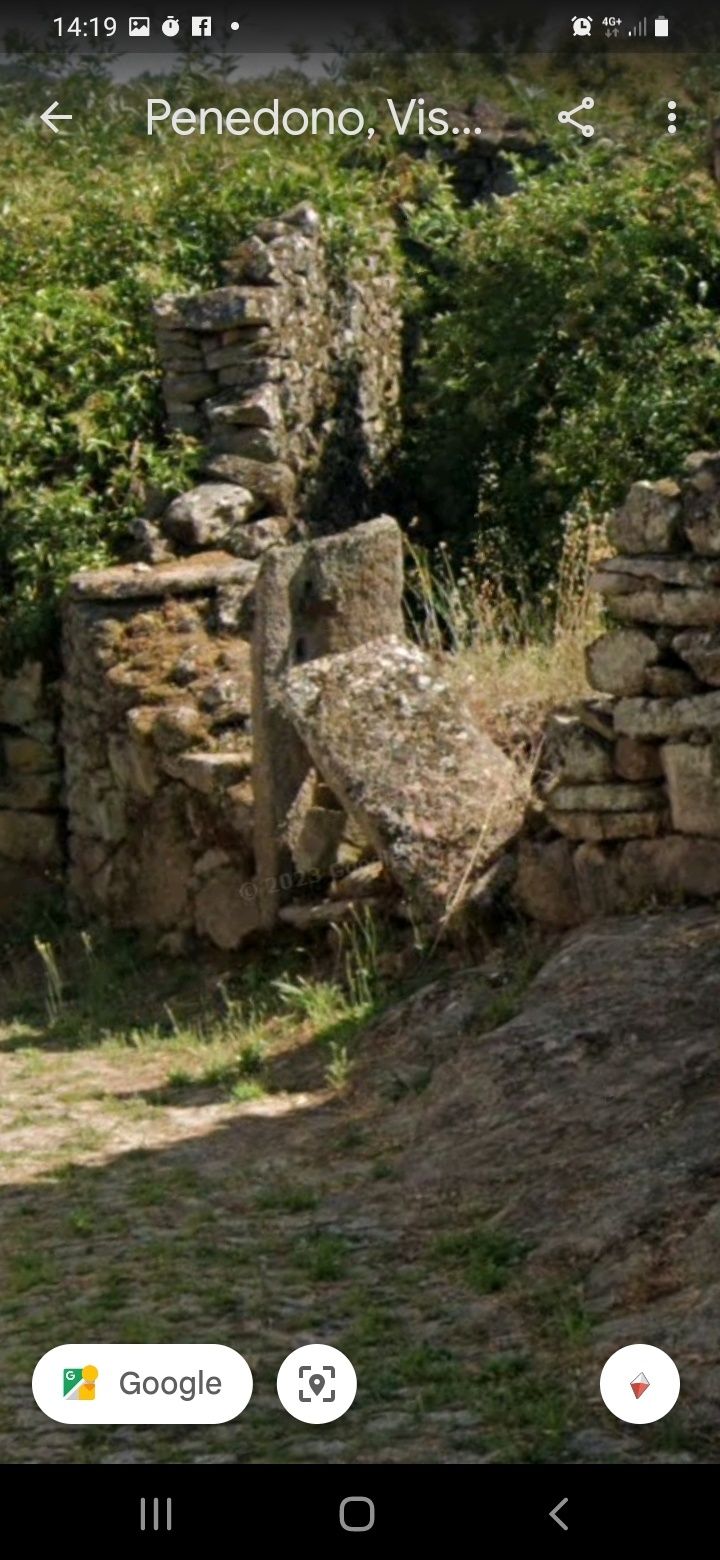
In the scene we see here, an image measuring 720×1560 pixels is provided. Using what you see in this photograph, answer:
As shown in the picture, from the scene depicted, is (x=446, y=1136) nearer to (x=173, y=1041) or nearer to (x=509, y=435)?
(x=173, y=1041)

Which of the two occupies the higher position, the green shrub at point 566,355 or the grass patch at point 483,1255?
the green shrub at point 566,355

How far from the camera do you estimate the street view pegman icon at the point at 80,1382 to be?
4.29 meters

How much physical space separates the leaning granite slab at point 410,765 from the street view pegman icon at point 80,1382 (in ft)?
15.3

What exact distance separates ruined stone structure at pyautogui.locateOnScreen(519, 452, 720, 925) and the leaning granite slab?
329 mm

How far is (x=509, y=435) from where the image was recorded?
1215cm

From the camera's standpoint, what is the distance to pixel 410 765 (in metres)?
9.20

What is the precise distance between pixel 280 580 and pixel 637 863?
2124mm

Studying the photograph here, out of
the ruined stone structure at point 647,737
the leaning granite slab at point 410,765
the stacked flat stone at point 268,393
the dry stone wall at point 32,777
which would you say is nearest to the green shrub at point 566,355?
the stacked flat stone at point 268,393

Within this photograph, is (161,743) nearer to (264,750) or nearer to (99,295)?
(264,750)
